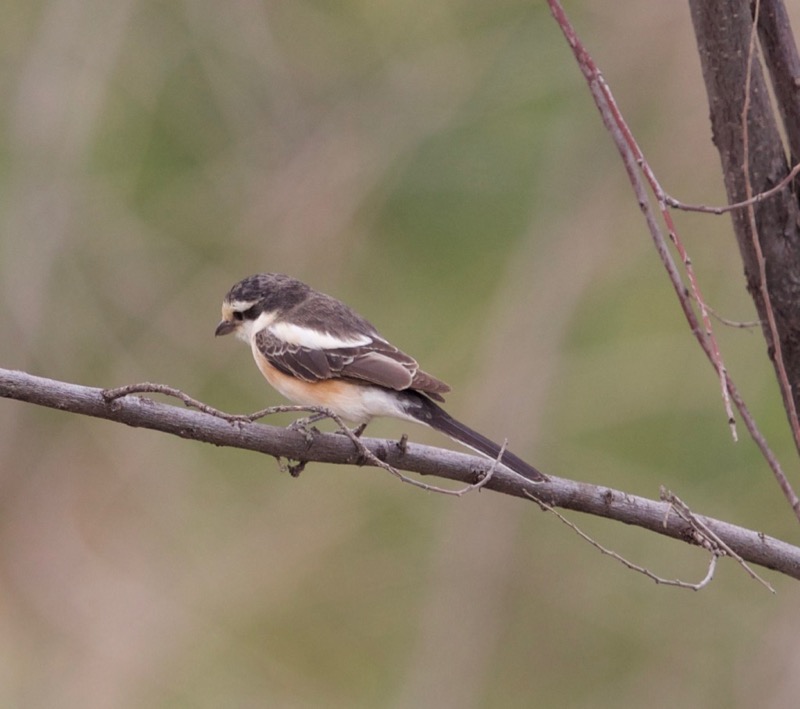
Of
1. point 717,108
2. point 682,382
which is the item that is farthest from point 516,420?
point 717,108

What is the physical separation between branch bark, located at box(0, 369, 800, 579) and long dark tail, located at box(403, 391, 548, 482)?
5cm

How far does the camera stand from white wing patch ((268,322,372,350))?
4000 millimetres

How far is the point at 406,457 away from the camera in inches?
111

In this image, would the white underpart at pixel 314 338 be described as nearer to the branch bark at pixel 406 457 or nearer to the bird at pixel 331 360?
the bird at pixel 331 360

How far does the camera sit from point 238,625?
6473mm

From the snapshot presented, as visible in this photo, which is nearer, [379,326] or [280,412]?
[280,412]

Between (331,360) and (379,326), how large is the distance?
277cm

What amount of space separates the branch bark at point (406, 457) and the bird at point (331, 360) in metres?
0.44

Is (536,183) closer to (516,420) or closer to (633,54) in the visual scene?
(633,54)

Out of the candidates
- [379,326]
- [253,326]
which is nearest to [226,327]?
[253,326]

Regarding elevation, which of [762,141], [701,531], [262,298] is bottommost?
[701,531]

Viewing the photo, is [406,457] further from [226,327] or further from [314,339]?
[226,327]

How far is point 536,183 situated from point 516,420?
163 centimetres

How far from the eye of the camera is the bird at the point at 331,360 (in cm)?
368
